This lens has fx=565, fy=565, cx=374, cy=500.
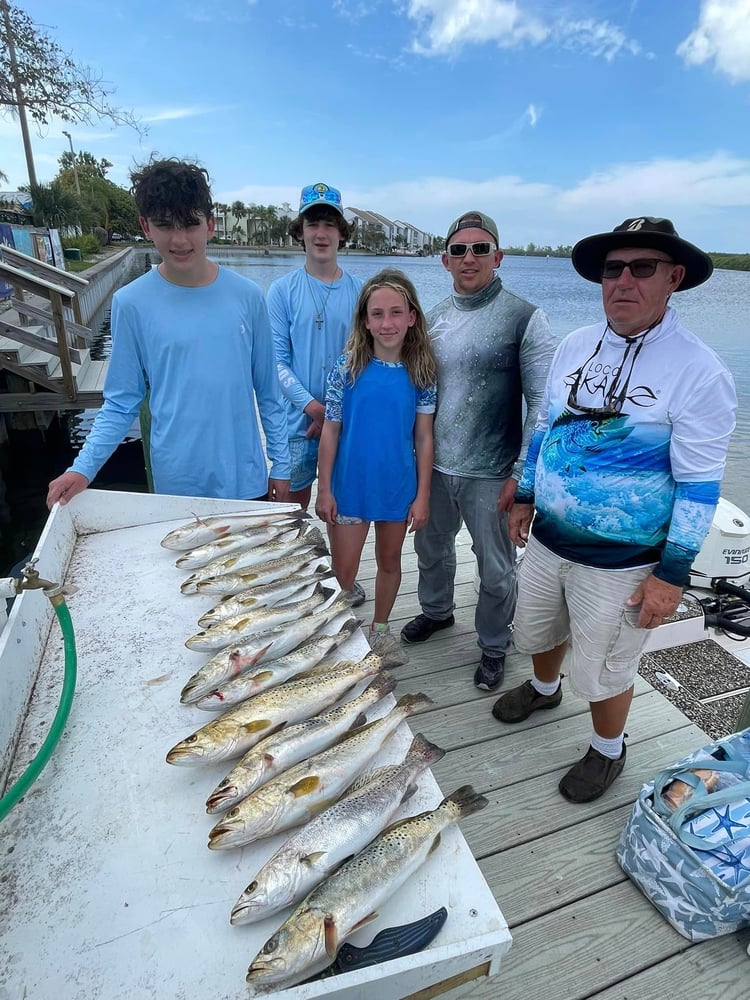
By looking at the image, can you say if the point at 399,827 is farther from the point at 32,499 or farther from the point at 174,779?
the point at 32,499

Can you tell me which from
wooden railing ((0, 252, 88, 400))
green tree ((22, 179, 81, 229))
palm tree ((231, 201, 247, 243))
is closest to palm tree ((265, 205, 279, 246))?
palm tree ((231, 201, 247, 243))

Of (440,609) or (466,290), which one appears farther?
(440,609)

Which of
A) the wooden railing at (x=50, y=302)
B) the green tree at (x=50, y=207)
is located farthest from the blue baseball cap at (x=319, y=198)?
the green tree at (x=50, y=207)

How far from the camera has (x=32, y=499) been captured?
8.20 m

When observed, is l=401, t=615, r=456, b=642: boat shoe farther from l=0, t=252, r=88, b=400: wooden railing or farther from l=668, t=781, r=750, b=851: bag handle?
l=0, t=252, r=88, b=400: wooden railing

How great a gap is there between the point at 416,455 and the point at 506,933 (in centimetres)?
209

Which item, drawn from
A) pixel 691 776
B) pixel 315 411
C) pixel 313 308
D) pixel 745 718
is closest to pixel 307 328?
pixel 313 308

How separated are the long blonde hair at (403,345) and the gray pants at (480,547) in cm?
53

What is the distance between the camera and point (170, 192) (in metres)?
2.10

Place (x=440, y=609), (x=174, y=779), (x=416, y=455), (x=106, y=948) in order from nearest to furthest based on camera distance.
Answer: (x=106, y=948)
(x=174, y=779)
(x=416, y=455)
(x=440, y=609)

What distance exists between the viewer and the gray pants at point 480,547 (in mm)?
2779

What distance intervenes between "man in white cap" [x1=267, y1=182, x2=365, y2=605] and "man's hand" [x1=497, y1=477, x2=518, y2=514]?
89 centimetres

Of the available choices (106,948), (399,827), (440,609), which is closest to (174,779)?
(106,948)

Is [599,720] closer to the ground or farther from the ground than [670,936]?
farther from the ground
